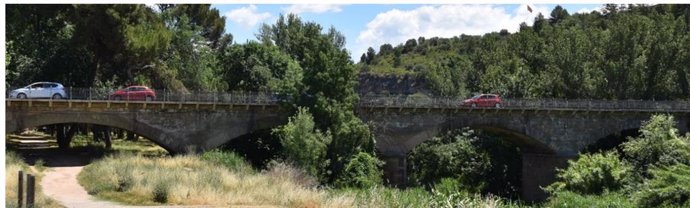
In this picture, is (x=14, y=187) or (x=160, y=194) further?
(x=14, y=187)

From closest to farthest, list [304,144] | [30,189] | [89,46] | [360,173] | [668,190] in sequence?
[30,189] → [668,190] → [304,144] → [360,173] → [89,46]

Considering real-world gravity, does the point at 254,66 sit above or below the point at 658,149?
above

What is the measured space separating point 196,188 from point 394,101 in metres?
23.2

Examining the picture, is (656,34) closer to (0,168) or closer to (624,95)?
(624,95)

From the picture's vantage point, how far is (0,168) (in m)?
11.0

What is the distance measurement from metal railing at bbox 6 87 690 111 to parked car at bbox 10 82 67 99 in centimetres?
36

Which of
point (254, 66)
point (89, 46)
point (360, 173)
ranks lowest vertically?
point (360, 173)

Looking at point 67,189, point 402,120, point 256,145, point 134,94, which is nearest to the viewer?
point 67,189

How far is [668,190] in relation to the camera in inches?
1199

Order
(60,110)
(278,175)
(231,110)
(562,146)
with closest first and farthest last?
1. (278,175)
2. (60,110)
3. (231,110)
4. (562,146)

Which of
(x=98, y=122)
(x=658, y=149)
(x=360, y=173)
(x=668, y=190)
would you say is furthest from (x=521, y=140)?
(x=98, y=122)

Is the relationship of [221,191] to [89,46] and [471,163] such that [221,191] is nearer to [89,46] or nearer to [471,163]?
[89,46]

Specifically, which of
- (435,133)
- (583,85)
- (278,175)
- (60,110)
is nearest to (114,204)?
(278,175)

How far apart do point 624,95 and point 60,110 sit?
4353cm
